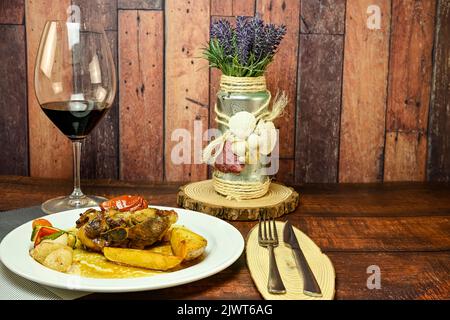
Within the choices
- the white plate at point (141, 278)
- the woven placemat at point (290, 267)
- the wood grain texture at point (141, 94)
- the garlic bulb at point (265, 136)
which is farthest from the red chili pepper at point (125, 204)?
the wood grain texture at point (141, 94)

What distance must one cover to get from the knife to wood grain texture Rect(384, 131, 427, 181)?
0.55 m

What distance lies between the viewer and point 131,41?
52.9 inches

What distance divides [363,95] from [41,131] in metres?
0.72

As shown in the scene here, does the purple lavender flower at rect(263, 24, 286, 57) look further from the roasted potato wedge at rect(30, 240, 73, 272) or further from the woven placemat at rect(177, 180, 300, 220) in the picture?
the roasted potato wedge at rect(30, 240, 73, 272)

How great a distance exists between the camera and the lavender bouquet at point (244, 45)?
3.55 ft

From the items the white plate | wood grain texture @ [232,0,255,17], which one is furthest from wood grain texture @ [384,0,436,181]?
the white plate

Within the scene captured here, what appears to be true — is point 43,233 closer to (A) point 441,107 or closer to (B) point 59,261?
(B) point 59,261

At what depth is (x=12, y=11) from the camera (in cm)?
134

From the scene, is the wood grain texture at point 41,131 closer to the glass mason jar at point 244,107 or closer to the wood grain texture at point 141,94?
the wood grain texture at point 141,94

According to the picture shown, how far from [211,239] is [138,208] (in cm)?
13

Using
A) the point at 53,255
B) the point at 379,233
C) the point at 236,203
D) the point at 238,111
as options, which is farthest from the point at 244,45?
the point at 53,255

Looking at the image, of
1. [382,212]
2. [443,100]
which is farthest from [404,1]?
[382,212]

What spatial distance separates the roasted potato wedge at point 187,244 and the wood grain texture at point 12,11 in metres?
0.74

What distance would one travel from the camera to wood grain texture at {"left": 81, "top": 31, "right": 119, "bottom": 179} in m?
1.37
